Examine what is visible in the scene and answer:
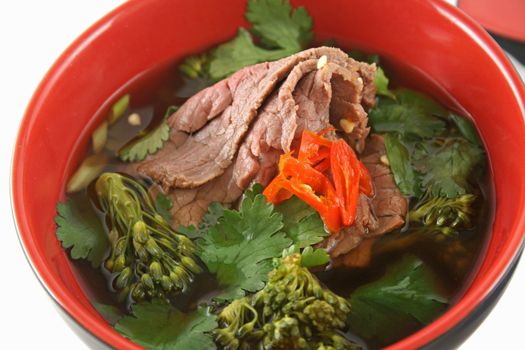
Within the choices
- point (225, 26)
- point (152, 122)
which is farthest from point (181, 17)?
point (152, 122)

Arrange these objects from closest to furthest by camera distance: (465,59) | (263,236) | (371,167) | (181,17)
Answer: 1. (263,236)
2. (371,167)
3. (465,59)
4. (181,17)

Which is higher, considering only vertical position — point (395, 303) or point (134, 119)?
point (134, 119)

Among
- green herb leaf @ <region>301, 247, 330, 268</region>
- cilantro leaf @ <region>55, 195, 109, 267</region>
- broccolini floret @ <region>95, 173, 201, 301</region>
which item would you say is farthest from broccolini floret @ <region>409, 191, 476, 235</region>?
cilantro leaf @ <region>55, 195, 109, 267</region>

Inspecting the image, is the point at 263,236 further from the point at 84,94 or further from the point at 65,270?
the point at 84,94

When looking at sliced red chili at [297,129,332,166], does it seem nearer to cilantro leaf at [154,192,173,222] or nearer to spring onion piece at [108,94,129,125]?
cilantro leaf at [154,192,173,222]

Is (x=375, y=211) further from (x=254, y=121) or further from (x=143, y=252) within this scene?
(x=143, y=252)

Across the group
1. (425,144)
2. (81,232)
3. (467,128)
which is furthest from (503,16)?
(81,232)

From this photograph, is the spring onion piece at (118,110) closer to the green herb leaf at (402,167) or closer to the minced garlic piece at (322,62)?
the minced garlic piece at (322,62)
